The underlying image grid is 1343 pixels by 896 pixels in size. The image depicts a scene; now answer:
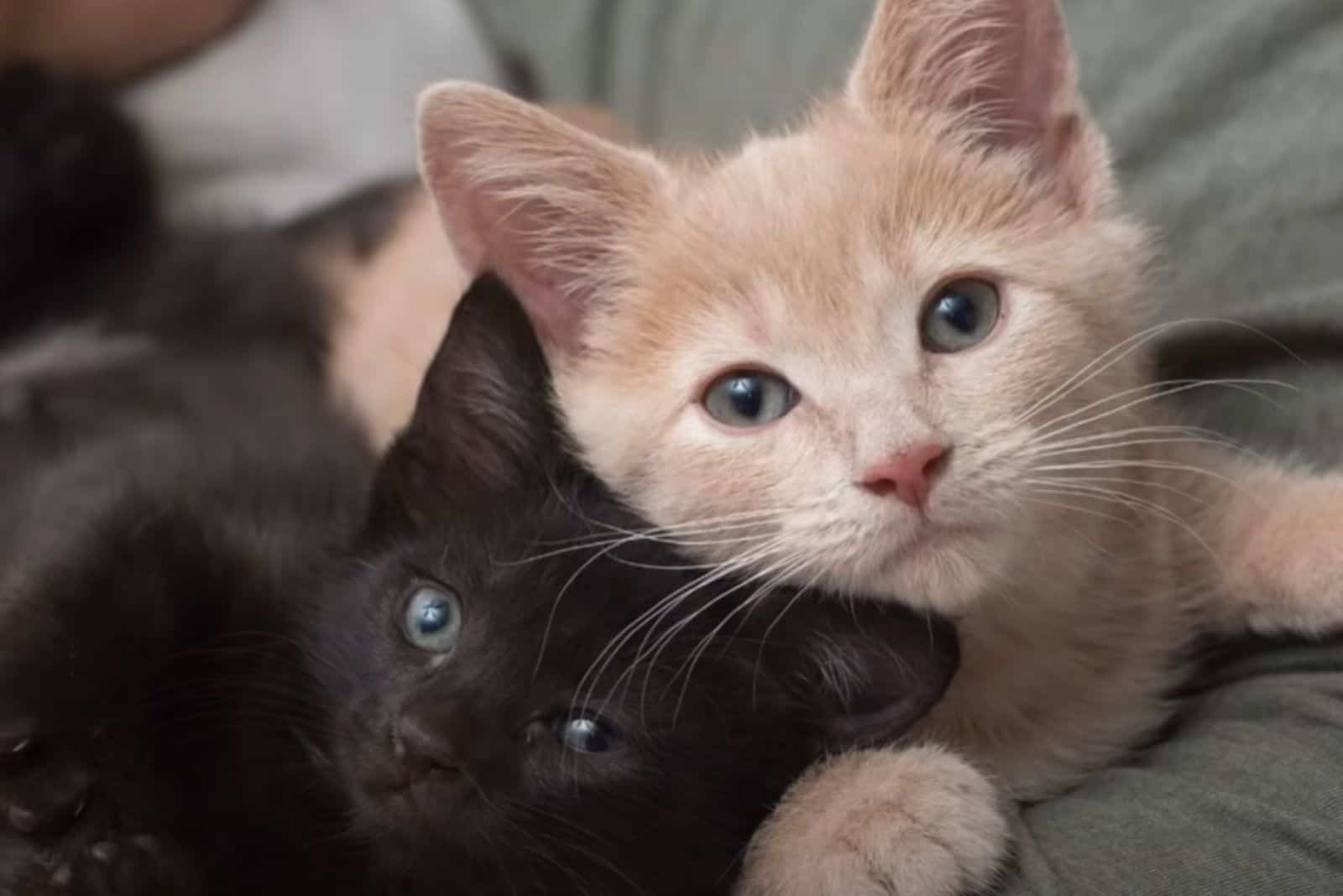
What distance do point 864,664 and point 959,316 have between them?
0.88 ft

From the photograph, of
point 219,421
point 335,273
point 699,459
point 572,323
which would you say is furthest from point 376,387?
point 699,459

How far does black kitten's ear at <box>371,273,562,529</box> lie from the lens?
110cm

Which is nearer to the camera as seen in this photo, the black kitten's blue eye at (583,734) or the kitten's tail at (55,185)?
the black kitten's blue eye at (583,734)

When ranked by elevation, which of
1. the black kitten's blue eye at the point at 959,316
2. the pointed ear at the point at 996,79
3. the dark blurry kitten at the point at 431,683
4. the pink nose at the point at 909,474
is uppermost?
the pointed ear at the point at 996,79

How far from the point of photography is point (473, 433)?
1120 mm

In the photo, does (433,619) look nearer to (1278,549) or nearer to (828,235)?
(828,235)

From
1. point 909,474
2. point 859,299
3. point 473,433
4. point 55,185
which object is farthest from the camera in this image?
point 55,185

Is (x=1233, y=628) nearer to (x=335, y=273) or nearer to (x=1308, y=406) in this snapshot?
(x=1308, y=406)

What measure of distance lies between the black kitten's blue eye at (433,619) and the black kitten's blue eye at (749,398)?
0.80 feet

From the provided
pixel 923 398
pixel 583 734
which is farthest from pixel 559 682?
pixel 923 398

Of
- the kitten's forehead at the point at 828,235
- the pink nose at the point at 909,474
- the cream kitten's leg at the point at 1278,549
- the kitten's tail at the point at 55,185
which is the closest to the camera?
the pink nose at the point at 909,474

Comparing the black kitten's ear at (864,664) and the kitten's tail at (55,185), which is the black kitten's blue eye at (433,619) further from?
the kitten's tail at (55,185)

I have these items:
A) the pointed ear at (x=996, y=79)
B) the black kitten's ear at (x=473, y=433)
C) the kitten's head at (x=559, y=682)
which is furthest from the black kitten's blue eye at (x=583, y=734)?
the pointed ear at (x=996, y=79)

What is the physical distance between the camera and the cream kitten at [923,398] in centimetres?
95
